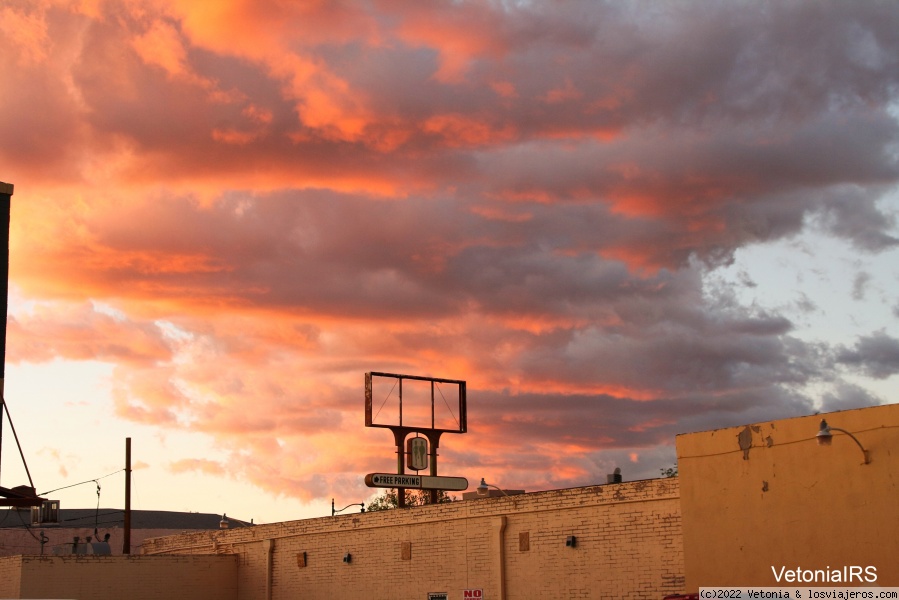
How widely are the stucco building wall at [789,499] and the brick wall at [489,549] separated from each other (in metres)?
1.31

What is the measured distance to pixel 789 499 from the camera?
20500mm

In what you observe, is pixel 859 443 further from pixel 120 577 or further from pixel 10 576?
pixel 10 576

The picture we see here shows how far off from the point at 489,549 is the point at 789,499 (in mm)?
9622

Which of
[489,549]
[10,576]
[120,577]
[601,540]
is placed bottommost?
[120,577]

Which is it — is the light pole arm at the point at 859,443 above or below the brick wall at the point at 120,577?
above

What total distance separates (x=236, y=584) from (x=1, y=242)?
15294mm

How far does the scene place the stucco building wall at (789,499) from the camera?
62.5 ft

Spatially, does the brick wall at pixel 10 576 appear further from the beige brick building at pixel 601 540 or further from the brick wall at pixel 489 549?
the brick wall at pixel 489 549

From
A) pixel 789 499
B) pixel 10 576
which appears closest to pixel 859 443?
pixel 789 499

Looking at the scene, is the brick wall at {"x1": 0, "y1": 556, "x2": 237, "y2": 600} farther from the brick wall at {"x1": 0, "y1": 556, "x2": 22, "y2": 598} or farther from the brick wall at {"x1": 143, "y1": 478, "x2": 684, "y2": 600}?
the brick wall at {"x1": 143, "y1": 478, "x2": 684, "y2": 600}

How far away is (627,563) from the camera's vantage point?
960 inches

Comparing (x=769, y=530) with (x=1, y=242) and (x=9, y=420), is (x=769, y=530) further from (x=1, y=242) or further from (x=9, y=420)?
(x=1, y=242)

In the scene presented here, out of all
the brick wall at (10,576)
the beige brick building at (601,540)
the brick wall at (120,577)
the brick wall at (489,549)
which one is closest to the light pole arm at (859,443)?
the beige brick building at (601,540)

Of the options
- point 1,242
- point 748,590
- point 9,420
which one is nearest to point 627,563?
point 748,590
